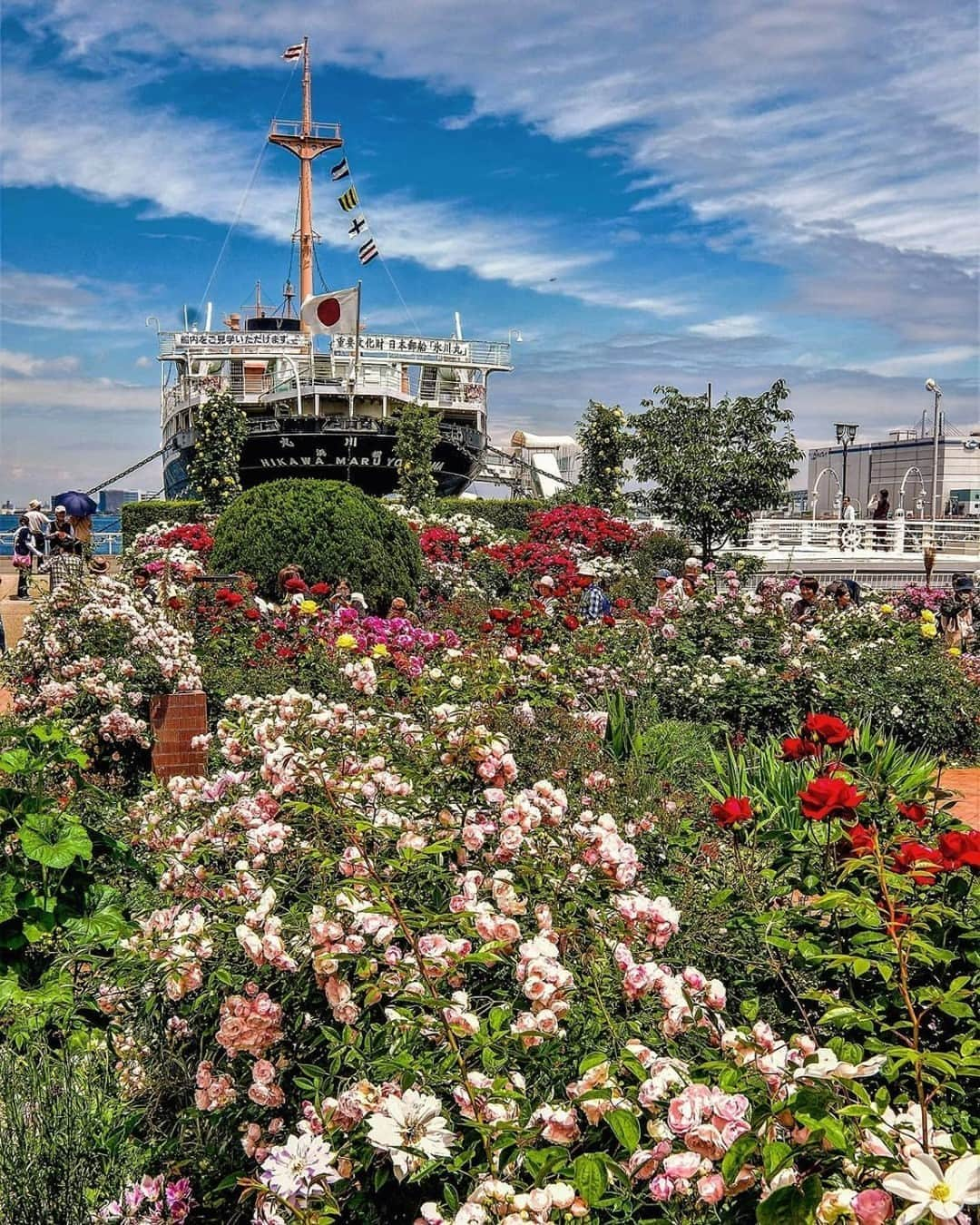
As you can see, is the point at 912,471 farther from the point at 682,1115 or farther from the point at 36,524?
the point at 682,1115

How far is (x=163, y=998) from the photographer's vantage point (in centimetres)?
270

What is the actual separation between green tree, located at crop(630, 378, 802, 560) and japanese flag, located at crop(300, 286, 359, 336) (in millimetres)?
20992

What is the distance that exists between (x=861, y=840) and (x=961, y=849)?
0.22 m

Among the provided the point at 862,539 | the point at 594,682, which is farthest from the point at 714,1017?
the point at 862,539

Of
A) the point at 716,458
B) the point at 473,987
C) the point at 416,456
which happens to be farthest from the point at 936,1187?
the point at 416,456

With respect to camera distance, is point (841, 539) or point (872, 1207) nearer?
point (872, 1207)

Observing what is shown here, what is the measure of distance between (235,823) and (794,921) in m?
1.54

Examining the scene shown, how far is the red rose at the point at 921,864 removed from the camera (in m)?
2.53

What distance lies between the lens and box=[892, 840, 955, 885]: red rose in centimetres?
253

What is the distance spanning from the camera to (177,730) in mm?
6148

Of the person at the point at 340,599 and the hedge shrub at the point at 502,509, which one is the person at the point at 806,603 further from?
the hedge shrub at the point at 502,509

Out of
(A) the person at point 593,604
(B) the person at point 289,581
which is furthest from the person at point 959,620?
(B) the person at point 289,581

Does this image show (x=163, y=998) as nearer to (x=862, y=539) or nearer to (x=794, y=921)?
(x=794, y=921)

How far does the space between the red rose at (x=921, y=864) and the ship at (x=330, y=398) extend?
2895 cm
